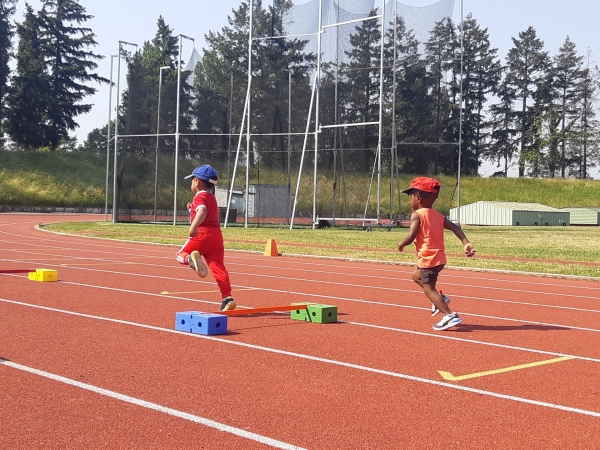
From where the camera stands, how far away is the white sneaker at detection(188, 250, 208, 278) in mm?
9164

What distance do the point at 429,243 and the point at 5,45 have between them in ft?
254

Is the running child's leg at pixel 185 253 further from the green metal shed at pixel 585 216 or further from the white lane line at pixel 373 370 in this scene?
the green metal shed at pixel 585 216

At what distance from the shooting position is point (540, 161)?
8681 centimetres

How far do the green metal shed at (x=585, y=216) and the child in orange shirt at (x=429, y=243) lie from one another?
55.3 m

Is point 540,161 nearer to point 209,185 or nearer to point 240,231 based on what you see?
point 240,231

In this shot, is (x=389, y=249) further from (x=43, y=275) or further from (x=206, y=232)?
(x=206, y=232)

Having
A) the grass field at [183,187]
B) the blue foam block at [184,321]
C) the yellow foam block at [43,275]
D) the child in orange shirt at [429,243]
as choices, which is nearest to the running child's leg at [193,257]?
the blue foam block at [184,321]

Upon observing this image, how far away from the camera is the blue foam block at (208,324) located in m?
8.44

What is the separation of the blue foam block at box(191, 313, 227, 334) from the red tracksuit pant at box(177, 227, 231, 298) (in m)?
1.24

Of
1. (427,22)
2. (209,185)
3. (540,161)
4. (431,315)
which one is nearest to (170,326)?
(209,185)

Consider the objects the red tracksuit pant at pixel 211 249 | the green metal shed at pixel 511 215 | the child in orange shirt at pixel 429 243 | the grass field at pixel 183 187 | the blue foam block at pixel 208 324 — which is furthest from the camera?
the green metal shed at pixel 511 215

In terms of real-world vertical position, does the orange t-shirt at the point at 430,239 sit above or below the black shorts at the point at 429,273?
above

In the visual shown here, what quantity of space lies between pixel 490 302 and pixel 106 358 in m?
7.17

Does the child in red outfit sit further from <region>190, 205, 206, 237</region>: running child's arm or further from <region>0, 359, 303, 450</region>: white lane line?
<region>0, 359, 303, 450</region>: white lane line
